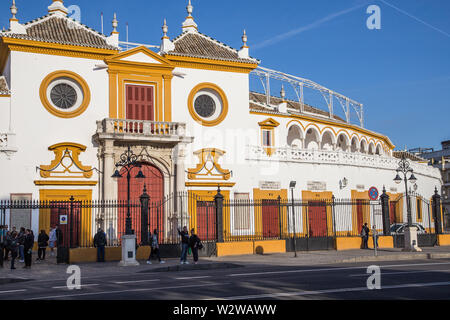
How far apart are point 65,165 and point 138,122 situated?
14.9ft

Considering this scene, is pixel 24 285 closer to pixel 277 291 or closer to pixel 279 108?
pixel 277 291

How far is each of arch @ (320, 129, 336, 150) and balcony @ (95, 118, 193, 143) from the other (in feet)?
52.1

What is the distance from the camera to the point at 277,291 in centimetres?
1166

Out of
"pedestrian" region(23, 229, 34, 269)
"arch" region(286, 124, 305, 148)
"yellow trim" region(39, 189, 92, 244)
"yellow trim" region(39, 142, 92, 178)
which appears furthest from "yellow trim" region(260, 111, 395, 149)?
"pedestrian" region(23, 229, 34, 269)

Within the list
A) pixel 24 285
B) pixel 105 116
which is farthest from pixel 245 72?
pixel 24 285

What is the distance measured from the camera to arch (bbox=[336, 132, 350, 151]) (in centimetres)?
4322

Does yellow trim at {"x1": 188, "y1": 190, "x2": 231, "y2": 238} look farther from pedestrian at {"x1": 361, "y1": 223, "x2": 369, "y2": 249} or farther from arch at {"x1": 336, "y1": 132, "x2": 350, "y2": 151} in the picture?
arch at {"x1": 336, "y1": 132, "x2": 350, "y2": 151}

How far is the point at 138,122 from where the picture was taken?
28.7 metres

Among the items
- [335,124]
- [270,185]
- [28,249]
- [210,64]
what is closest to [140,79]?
[210,64]

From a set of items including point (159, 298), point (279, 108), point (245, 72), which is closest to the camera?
point (159, 298)

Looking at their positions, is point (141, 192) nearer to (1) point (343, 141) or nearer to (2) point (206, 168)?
(2) point (206, 168)

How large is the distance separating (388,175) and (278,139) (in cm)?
1026

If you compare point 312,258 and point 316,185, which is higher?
point 316,185

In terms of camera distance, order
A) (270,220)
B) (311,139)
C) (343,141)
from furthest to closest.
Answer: (343,141), (311,139), (270,220)
